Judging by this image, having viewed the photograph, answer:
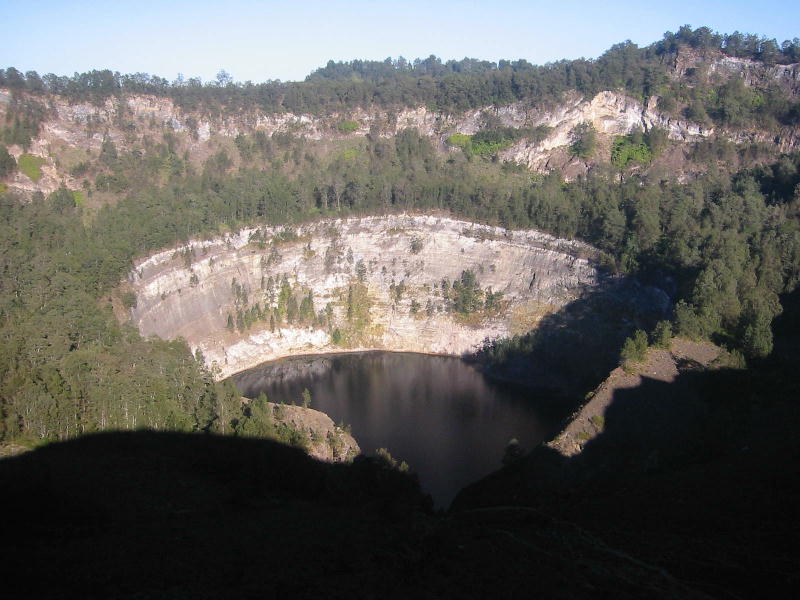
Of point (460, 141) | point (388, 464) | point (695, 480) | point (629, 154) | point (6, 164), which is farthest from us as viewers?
point (460, 141)

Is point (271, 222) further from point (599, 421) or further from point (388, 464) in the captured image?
point (599, 421)

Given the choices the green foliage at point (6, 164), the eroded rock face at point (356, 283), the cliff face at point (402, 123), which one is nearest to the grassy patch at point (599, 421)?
the eroded rock face at point (356, 283)

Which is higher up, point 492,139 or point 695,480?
point 492,139

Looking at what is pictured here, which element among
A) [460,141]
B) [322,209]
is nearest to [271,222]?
[322,209]

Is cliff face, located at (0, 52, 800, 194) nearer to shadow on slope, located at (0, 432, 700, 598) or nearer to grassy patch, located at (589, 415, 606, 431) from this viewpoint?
grassy patch, located at (589, 415, 606, 431)

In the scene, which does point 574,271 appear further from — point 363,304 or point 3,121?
point 3,121

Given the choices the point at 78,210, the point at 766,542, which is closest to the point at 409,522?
the point at 766,542

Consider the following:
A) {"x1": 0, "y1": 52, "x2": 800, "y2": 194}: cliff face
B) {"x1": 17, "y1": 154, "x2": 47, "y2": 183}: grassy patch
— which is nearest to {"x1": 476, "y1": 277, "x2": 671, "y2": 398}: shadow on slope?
{"x1": 0, "y1": 52, "x2": 800, "y2": 194}: cliff face
